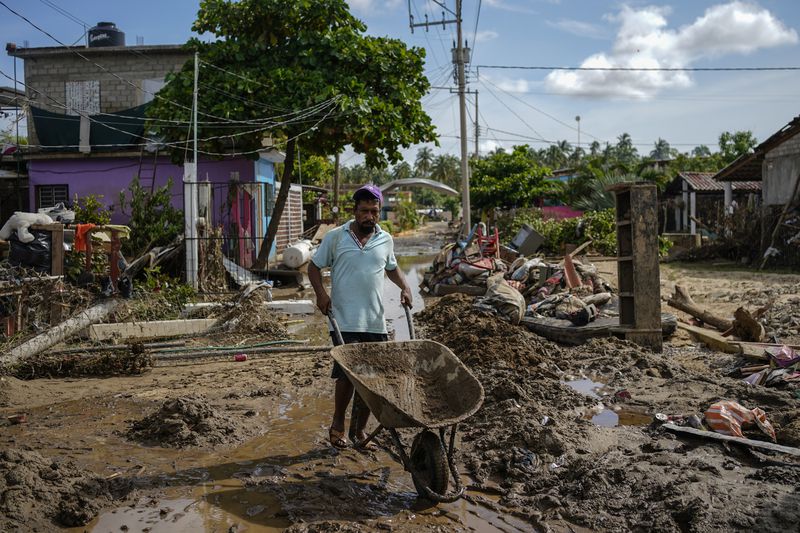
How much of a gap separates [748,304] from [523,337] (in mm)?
5162


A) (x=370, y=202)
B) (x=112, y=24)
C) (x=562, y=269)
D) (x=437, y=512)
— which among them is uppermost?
(x=112, y=24)

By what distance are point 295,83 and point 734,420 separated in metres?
13.6

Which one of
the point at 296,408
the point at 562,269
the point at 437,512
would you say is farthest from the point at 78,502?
the point at 562,269

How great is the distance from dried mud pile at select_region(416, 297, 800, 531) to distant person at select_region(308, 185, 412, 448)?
1003 mm

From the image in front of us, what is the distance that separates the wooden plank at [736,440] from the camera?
4199 millimetres

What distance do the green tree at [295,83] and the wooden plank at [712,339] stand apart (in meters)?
9.47

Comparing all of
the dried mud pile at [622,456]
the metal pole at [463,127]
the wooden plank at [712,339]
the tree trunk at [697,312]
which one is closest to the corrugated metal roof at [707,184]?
the metal pole at [463,127]

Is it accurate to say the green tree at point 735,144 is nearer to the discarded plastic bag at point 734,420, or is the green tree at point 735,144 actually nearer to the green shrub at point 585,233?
the green shrub at point 585,233

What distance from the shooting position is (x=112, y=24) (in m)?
24.8

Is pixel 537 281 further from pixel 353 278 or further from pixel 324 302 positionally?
pixel 324 302

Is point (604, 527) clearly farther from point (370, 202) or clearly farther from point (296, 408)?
point (296, 408)

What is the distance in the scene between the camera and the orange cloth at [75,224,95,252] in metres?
10.5

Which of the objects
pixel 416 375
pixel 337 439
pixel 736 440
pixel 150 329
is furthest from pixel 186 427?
pixel 150 329

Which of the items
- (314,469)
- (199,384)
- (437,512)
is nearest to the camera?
(437,512)
